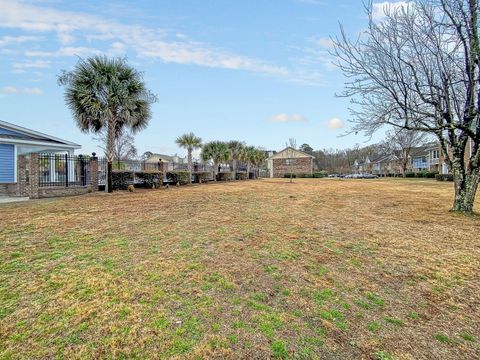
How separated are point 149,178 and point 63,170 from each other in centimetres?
509

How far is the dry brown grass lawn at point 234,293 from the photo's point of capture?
2.29 metres

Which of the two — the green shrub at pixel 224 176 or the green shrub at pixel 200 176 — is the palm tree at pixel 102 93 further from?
the green shrub at pixel 224 176

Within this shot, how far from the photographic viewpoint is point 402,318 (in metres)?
2.83

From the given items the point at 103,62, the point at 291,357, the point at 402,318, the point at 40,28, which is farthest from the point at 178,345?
the point at 103,62

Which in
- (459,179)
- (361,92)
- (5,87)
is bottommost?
(459,179)

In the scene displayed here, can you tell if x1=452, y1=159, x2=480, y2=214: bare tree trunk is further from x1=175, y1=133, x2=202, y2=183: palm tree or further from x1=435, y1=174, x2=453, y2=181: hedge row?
x1=435, y1=174, x2=453, y2=181: hedge row

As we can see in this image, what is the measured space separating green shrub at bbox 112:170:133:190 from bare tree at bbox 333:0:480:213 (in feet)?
41.3

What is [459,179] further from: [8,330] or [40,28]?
[40,28]

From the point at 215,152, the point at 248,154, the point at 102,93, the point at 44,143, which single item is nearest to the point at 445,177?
the point at 248,154

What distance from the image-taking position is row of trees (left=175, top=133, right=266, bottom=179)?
2884 centimetres

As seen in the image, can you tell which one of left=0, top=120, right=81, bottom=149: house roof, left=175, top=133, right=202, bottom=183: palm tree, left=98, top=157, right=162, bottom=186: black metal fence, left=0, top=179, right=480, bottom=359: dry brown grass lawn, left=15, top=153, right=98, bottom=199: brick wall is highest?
left=175, top=133, right=202, bottom=183: palm tree

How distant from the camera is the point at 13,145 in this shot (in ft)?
46.9

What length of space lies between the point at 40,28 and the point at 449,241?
47.8ft

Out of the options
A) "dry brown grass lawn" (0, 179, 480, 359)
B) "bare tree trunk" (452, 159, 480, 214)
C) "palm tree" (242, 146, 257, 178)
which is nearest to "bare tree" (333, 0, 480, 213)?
"bare tree trunk" (452, 159, 480, 214)
